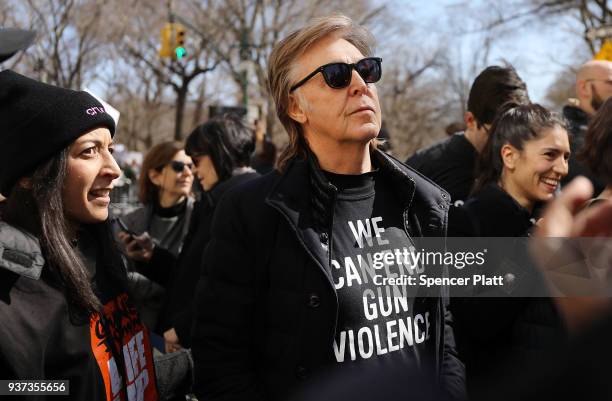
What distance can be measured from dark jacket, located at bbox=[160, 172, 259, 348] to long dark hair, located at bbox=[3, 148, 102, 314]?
1.30m

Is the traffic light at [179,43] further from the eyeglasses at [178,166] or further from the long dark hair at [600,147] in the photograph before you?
the long dark hair at [600,147]

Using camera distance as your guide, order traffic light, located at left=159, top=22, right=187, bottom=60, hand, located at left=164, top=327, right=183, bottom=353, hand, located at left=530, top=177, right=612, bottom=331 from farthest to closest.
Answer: traffic light, located at left=159, top=22, right=187, bottom=60 → hand, located at left=164, top=327, right=183, bottom=353 → hand, located at left=530, top=177, right=612, bottom=331

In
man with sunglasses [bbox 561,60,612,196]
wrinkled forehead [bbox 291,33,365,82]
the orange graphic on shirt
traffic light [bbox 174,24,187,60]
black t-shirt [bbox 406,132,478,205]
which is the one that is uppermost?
traffic light [bbox 174,24,187,60]

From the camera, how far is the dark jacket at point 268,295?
6.24 feet

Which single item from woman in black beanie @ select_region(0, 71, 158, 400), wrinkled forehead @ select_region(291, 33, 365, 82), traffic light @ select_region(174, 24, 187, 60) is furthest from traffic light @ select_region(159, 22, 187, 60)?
woman in black beanie @ select_region(0, 71, 158, 400)

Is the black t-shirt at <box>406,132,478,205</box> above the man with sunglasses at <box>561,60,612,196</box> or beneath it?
beneath

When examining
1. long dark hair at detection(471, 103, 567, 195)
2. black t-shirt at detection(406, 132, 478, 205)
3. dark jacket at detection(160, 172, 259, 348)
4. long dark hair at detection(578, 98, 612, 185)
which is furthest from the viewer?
black t-shirt at detection(406, 132, 478, 205)

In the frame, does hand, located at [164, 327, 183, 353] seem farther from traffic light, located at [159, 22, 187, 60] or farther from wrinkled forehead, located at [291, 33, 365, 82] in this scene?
traffic light, located at [159, 22, 187, 60]

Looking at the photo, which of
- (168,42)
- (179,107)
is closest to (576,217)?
(168,42)

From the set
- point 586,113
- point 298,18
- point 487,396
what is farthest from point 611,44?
point 298,18

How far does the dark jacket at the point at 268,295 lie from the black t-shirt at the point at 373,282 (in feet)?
0.21

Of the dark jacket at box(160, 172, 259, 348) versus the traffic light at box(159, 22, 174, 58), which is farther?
the traffic light at box(159, 22, 174, 58)

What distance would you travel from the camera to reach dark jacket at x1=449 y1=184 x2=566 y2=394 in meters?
2.38

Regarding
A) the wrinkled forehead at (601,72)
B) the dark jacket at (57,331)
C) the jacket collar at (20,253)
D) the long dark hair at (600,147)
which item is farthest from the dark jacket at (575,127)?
the jacket collar at (20,253)
